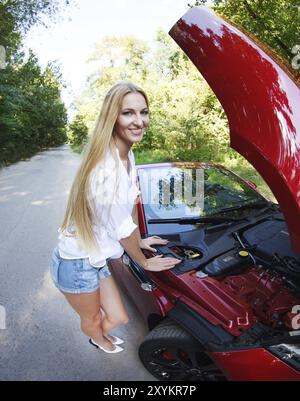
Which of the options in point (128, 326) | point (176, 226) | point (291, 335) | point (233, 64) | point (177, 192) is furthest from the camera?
point (177, 192)

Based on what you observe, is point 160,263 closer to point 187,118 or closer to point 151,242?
point 151,242

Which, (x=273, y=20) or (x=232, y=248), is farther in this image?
(x=273, y=20)

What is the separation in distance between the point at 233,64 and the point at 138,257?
1117 mm

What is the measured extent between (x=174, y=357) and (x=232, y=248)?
2.81 feet

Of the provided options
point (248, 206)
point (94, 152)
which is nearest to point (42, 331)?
point (94, 152)

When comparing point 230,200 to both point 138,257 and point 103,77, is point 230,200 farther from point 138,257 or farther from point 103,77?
point 103,77

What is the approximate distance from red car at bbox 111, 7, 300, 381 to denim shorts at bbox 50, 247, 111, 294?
0.57 m

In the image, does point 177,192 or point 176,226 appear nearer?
point 176,226

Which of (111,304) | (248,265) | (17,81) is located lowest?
(111,304)

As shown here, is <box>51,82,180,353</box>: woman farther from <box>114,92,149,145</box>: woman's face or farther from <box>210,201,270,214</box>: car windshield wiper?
<box>210,201,270,214</box>: car windshield wiper

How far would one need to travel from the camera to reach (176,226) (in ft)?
8.78

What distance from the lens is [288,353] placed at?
160cm

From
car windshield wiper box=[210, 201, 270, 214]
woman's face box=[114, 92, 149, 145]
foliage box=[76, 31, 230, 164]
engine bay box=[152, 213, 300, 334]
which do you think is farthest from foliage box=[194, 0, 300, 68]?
woman's face box=[114, 92, 149, 145]
